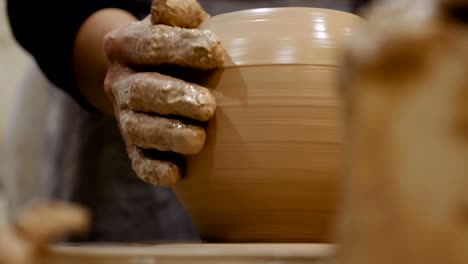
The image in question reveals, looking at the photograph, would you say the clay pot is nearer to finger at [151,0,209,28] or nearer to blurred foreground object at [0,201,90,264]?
finger at [151,0,209,28]

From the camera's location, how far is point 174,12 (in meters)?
0.85

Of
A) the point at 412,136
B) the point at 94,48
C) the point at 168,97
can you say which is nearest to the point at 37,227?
the point at 412,136

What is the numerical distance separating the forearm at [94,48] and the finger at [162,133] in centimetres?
57

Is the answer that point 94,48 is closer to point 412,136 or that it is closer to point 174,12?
point 174,12

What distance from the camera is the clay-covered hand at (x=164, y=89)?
0.80m

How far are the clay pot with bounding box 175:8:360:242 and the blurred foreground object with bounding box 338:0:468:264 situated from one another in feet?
1.42

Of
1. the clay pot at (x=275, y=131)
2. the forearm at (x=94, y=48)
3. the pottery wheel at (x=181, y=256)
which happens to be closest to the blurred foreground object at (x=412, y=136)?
the pottery wheel at (x=181, y=256)

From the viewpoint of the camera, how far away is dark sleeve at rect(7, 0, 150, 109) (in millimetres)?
1450

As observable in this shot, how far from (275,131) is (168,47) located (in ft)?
0.51

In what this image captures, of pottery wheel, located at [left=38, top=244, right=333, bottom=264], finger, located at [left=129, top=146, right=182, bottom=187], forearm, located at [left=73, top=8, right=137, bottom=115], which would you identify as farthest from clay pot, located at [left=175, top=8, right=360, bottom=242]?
forearm, located at [left=73, top=8, right=137, bottom=115]

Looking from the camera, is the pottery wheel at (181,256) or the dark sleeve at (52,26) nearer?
the pottery wheel at (181,256)

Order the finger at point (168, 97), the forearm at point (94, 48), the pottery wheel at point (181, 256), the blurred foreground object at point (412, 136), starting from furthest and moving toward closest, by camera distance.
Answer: the forearm at point (94, 48) < the finger at point (168, 97) < the pottery wheel at point (181, 256) < the blurred foreground object at point (412, 136)

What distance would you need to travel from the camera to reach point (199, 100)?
79 centimetres

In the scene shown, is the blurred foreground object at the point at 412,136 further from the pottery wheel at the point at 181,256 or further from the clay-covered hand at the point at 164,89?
the clay-covered hand at the point at 164,89
